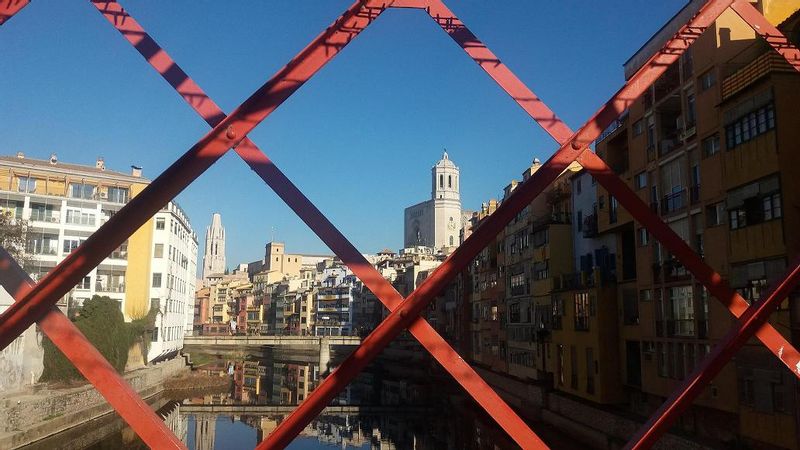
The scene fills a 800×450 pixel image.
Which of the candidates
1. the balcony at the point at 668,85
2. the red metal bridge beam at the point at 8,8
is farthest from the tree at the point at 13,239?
the red metal bridge beam at the point at 8,8

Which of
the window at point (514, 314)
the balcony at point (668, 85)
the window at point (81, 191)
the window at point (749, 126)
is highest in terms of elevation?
the window at point (81, 191)

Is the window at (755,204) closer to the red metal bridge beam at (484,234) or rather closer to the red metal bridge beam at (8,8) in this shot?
the red metal bridge beam at (484,234)

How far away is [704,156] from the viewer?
19.0 meters

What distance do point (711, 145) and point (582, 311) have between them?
1014 cm

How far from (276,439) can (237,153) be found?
1193 millimetres

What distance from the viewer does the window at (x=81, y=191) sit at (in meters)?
47.5

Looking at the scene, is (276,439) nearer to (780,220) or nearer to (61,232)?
(780,220)

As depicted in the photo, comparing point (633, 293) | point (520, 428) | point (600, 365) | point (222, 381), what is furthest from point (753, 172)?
point (222, 381)

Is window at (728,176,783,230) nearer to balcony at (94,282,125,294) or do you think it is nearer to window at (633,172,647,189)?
window at (633,172,647,189)

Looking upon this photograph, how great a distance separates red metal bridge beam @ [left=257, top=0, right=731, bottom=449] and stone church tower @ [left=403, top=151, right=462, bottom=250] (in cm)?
13988

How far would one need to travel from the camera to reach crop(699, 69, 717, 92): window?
18.5 m

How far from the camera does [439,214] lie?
5871 inches

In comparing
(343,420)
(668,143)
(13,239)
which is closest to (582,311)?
(668,143)

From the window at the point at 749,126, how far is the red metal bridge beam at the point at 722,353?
14.5 metres
